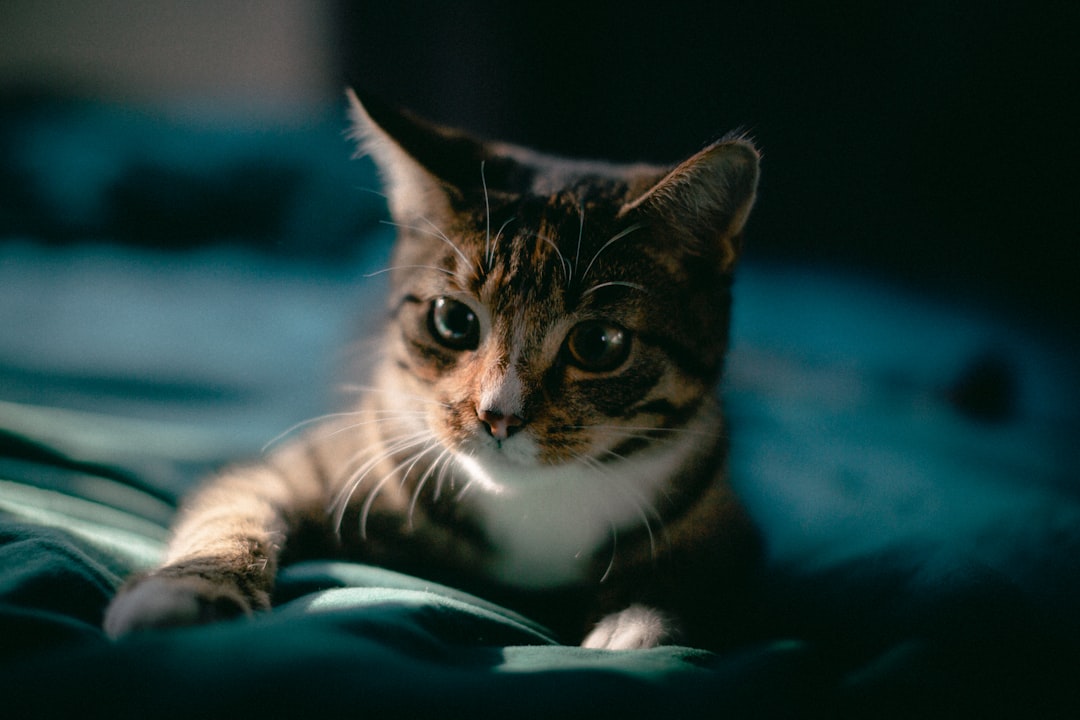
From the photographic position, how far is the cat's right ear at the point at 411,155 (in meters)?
0.87

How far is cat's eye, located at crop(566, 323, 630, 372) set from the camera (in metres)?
0.82

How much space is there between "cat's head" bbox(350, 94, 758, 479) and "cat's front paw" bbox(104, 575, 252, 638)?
0.29m

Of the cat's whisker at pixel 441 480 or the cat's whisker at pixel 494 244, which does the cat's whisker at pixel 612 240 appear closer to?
the cat's whisker at pixel 494 244

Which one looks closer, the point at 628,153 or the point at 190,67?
the point at 628,153

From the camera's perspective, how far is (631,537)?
2.87ft

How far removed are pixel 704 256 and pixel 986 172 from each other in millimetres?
1003

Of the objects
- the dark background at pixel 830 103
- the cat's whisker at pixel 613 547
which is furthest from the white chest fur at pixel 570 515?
the dark background at pixel 830 103

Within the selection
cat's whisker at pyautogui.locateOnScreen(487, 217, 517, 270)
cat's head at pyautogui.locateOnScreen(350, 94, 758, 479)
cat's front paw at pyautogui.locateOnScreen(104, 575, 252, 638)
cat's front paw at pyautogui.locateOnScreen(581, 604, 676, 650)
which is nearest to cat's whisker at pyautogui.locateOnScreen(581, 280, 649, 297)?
cat's head at pyautogui.locateOnScreen(350, 94, 758, 479)

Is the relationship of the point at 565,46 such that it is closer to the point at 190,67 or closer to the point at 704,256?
the point at 190,67

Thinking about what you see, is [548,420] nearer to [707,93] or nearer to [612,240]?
[612,240]

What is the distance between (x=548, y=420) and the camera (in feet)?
2.51

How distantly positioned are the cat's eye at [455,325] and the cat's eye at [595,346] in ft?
0.40

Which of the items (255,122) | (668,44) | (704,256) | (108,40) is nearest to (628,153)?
(668,44)

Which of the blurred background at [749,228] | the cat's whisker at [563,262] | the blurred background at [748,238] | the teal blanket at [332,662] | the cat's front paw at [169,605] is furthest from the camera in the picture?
the blurred background at [749,228]
